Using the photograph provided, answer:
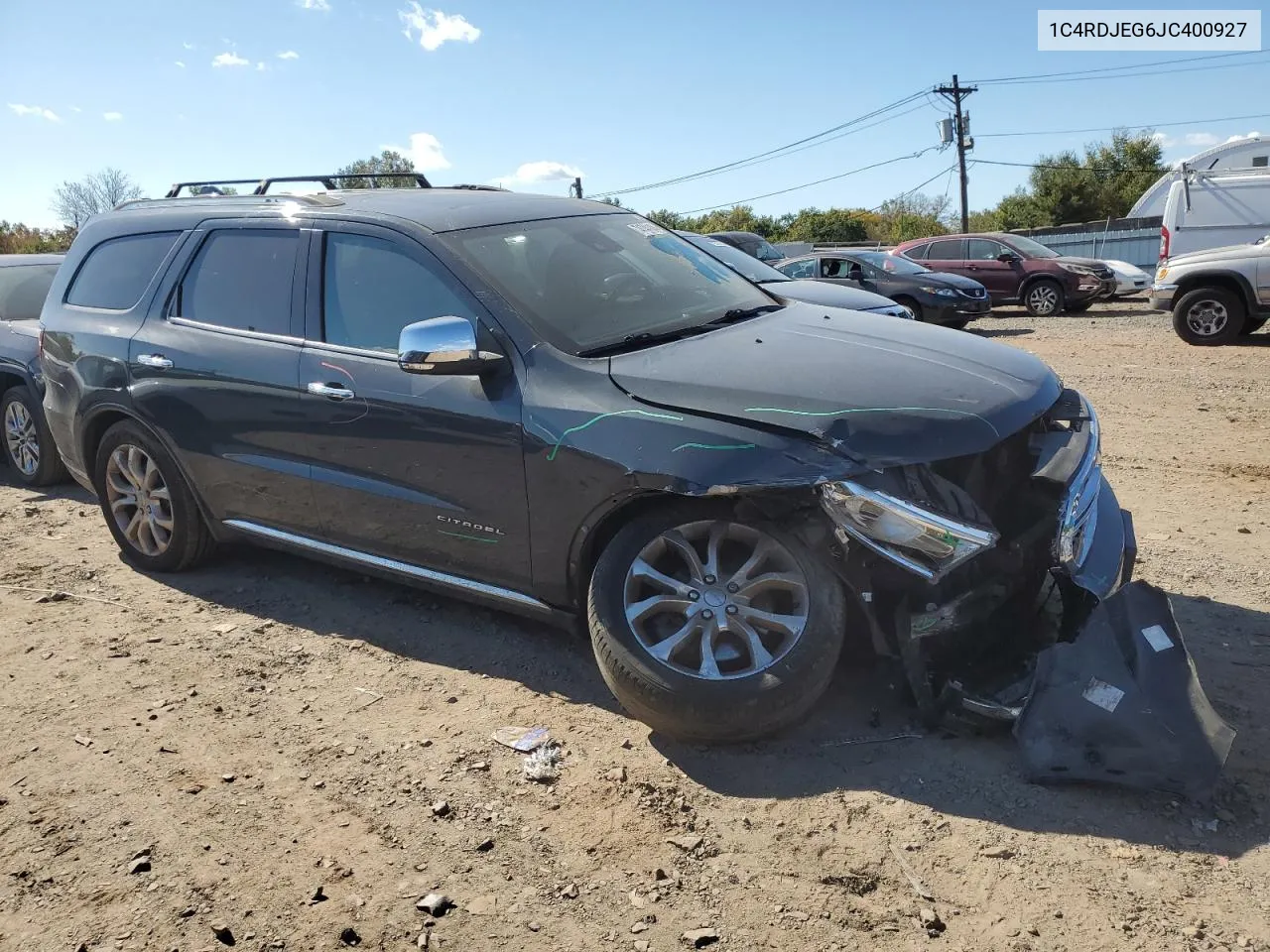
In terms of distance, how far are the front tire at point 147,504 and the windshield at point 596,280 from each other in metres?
2.05

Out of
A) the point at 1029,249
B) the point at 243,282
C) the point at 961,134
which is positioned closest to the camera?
the point at 243,282

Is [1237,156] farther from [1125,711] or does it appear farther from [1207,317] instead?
[1125,711]

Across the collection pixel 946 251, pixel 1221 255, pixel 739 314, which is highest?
pixel 946 251

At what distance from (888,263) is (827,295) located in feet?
28.5

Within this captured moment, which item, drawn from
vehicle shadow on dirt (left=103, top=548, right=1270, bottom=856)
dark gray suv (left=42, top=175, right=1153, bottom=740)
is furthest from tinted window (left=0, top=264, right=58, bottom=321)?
vehicle shadow on dirt (left=103, top=548, right=1270, bottom=856)

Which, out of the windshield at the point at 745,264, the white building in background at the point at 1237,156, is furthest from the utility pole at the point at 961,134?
the windshield at the point at 745,264

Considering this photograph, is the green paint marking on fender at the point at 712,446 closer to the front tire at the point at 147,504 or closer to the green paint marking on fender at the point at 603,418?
the green paint marking on fender at the point at 603,418

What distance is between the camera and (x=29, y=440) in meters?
7.42

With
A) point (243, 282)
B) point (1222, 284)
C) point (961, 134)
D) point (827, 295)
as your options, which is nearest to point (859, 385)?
point (243, 282)

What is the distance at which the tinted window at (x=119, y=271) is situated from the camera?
5.08 m

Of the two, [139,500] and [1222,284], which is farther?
[1222,284]

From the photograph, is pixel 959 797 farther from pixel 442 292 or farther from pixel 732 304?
pixel 442 292

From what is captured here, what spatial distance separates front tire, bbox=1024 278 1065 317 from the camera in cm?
1777

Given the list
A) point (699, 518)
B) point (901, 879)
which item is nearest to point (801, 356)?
point (699, 518)
